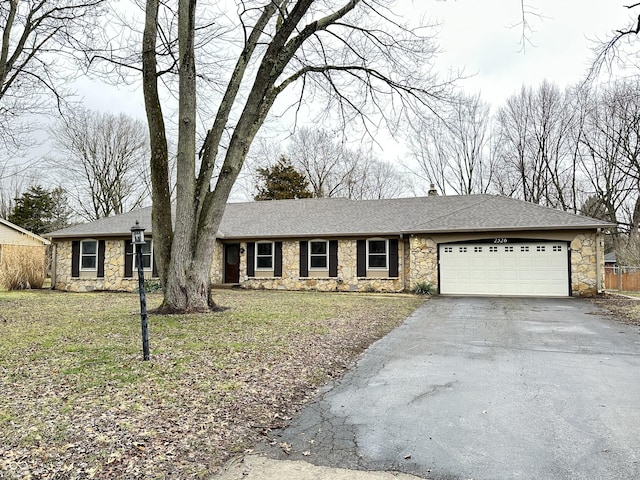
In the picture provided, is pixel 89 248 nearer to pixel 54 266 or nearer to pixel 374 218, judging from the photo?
pixel 54 266

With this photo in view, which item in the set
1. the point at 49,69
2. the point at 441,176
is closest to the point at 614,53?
the point at 49,69


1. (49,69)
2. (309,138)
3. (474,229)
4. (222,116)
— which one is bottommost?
(474,229)

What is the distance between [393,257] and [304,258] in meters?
3.56

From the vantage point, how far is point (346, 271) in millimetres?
17812

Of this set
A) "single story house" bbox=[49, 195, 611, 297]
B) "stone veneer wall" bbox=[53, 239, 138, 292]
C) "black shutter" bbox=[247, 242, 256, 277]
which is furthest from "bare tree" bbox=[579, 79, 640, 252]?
"stone veneer wall" bbox=[53, 239, 138, 292]

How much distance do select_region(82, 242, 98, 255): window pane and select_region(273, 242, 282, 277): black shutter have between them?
768 centimetres

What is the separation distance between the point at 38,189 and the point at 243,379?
111ft

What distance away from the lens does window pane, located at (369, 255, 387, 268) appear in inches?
690

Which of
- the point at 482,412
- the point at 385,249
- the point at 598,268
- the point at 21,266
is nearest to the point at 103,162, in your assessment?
the point at 21,266

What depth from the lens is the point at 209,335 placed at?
23.6 feet

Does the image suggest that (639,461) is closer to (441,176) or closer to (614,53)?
(614,53)

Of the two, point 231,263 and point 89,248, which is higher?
point 89,248

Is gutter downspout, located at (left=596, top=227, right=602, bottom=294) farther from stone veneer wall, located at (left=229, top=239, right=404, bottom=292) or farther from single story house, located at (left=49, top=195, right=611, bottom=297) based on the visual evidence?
stone veneer wall, located at (left=229, top=239, right=404, bottom=292)

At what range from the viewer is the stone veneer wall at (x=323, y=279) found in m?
17.4
